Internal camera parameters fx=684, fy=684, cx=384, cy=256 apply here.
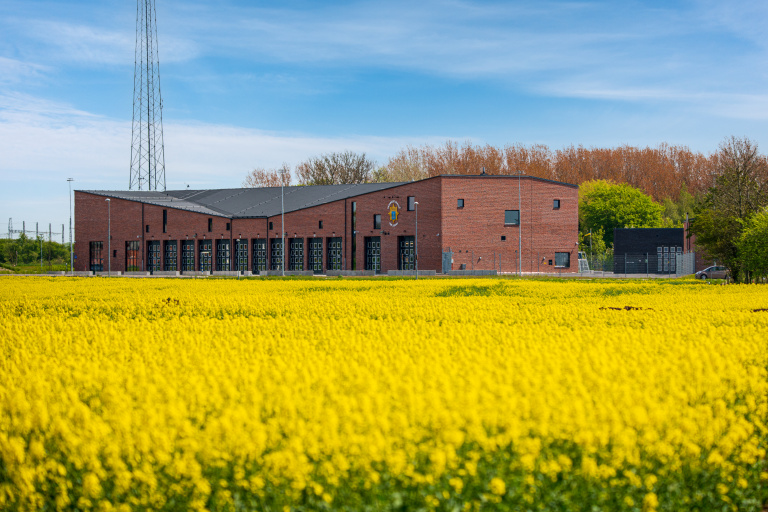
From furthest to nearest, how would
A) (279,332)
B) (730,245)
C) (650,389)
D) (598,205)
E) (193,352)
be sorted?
(598,205) → (730,245) → (279,332) → (193,352) → (650,389)

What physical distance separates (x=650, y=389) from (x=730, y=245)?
40.3 m

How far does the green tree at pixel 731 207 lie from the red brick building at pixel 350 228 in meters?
23.8

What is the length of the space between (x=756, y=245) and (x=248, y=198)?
6715cm

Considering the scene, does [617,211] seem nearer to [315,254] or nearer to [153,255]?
[315,254]

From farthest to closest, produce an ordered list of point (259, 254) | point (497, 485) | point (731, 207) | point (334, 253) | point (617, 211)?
point (617, 211) < point (259, 254) < point (334, 253) < point (731, 207) < point (497, 485)

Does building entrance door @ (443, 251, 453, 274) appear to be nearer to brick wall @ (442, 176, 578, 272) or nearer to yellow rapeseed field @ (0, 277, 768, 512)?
brick wall @ (442, 176, 578, 272)

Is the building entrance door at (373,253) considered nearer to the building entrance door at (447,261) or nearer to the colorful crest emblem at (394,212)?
the colorful crest emblem at (394,212)

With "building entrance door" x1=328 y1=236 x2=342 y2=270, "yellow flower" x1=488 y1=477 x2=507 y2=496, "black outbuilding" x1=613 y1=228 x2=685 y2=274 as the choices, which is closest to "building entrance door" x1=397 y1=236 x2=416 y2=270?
"building entrance door" x1=328 y1=236 x2=342 y2=270

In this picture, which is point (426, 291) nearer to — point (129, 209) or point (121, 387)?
point (121, 387)

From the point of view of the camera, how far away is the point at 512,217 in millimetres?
70062

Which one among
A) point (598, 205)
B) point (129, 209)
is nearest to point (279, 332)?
point (129, 209)

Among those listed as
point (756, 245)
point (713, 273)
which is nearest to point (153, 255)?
point (713, 273)

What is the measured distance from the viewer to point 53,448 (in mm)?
5520

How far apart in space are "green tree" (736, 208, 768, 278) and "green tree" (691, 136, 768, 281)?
4061mm
